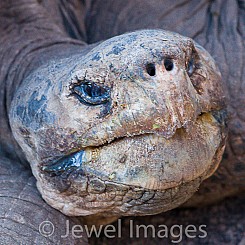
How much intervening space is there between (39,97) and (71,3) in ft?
2.56

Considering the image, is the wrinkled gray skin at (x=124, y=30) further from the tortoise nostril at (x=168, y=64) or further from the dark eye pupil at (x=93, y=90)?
the tortoise nostril at (x=168, y=64)

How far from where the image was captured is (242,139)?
82.0 inches

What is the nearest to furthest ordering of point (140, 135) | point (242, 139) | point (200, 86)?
point (140, 135) → point (200, 86) → point (242, 139)

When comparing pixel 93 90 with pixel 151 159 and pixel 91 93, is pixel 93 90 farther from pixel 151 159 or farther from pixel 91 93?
pixel 151 159

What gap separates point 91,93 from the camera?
5.04ft

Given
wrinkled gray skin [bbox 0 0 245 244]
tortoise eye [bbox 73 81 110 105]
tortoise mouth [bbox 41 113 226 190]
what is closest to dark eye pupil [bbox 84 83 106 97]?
tortoise eye [bbox 73 81 110 105]

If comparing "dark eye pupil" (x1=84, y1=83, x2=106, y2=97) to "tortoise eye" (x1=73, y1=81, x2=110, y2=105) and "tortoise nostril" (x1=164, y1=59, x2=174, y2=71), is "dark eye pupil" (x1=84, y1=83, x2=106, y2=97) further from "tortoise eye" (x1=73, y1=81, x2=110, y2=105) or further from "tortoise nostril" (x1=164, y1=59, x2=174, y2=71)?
"tortoise nostril" (x1=164, y1=59, x2=174, y2=71)

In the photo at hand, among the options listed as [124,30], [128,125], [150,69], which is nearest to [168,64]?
[150,69]

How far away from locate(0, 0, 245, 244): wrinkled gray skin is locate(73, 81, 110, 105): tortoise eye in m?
0.36

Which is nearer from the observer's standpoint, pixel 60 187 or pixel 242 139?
pixel 60 187

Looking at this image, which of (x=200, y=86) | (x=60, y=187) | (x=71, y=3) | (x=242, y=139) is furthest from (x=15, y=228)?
(x=71, y=3)

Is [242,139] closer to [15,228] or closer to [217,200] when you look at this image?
[217,200]

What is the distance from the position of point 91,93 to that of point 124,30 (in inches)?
32.1

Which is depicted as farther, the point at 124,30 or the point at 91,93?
the point at 124,30
